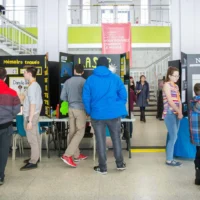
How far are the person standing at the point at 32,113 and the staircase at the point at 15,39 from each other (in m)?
6.96

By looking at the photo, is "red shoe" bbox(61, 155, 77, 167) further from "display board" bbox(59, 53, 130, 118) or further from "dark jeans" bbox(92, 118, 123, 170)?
"display board" bbox(59, 53, 130, 118)

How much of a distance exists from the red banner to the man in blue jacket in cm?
838

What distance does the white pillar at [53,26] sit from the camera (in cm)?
610

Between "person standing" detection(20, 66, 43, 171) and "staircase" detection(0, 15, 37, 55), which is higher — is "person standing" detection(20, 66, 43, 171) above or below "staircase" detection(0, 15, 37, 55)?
below

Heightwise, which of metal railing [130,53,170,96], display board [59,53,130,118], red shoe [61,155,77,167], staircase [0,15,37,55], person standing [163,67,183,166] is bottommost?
red shoe [61,155,77,167]

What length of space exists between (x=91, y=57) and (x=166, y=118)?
1802 mm

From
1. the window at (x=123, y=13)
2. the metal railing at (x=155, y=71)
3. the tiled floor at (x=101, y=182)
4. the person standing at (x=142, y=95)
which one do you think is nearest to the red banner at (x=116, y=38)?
the metal railing at (x=155, y=71)

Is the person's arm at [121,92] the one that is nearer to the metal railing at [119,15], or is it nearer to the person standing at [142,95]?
the person standing at [142,95]

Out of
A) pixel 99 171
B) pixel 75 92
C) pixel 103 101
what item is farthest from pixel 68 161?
pixel 103 101

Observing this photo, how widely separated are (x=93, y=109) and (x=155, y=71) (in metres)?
9.88

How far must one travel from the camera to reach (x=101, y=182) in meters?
3.74

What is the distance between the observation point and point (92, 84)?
3941 mm

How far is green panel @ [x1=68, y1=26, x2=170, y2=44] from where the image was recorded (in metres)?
12.8

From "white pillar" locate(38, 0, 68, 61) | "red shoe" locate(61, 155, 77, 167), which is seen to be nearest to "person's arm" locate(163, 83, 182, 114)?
"red shoe" locate(61, 155, 77, 167)
